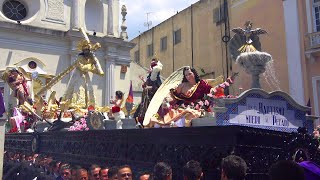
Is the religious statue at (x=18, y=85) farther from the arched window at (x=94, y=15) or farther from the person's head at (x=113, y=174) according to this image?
the person's head at (x=113, y=174)

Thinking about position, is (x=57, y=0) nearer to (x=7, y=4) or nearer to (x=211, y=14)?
(x=7, y=4)

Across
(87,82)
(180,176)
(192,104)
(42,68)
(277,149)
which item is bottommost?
(180,176)

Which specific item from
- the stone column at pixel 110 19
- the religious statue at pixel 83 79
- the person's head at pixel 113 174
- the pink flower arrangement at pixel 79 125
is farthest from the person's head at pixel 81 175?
the stone column at pixel 110 19

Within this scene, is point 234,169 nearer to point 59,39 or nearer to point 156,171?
point 156,171

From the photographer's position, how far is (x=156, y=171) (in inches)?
127

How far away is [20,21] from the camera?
1764cm

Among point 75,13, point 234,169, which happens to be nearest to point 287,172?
point 234,169

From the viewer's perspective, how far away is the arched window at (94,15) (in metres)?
19.7

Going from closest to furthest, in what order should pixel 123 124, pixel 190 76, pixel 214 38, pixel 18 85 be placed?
pixel 190 76
pixel 123 124
pixel 18 85
pixel 214 38

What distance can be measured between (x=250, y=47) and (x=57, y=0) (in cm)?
1360

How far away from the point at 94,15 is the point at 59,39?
9.30ft

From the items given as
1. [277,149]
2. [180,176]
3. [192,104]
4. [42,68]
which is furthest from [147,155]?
[42,68]

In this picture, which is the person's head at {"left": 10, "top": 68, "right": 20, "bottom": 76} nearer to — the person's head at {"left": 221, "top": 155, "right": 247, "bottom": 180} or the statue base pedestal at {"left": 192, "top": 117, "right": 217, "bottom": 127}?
the statue base pedestal at {"left": 192, "top": 117, "right": 217, "bottom": 127}

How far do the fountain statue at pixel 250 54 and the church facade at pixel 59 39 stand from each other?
1017cm
